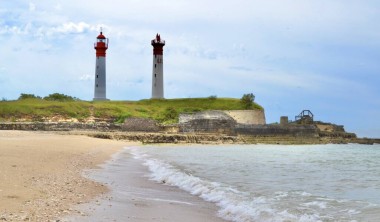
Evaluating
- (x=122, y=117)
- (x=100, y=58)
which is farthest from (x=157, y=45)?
(x=122, y=117)

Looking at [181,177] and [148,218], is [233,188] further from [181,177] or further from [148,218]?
[148,218]

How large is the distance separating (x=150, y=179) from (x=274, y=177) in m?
4.02

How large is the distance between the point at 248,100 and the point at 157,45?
1681 centimetres

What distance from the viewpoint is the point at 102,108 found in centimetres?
6347

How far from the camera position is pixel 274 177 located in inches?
562

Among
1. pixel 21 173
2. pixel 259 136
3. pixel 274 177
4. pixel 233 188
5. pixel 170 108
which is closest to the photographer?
pixel 21 173

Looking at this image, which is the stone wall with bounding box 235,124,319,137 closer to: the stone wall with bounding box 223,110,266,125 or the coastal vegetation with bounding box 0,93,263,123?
the stone wall with bounding box 223,110,266,125

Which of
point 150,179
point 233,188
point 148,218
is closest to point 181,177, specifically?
point 150,179

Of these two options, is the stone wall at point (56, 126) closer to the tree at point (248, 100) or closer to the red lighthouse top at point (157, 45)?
the red lighthouse top at point (157, 45)

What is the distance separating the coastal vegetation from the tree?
35 centimetres

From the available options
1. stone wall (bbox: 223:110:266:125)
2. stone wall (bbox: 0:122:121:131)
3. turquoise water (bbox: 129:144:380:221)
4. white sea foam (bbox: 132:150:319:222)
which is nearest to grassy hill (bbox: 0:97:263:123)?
stone wall (bbox: 223:110:266:125)

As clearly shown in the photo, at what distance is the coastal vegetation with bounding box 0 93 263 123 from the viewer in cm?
5752

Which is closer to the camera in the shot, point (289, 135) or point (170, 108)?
point (289, 135)

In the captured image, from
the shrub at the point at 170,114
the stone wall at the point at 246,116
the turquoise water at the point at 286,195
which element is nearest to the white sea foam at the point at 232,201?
the turquoise water at the point at 286,195
